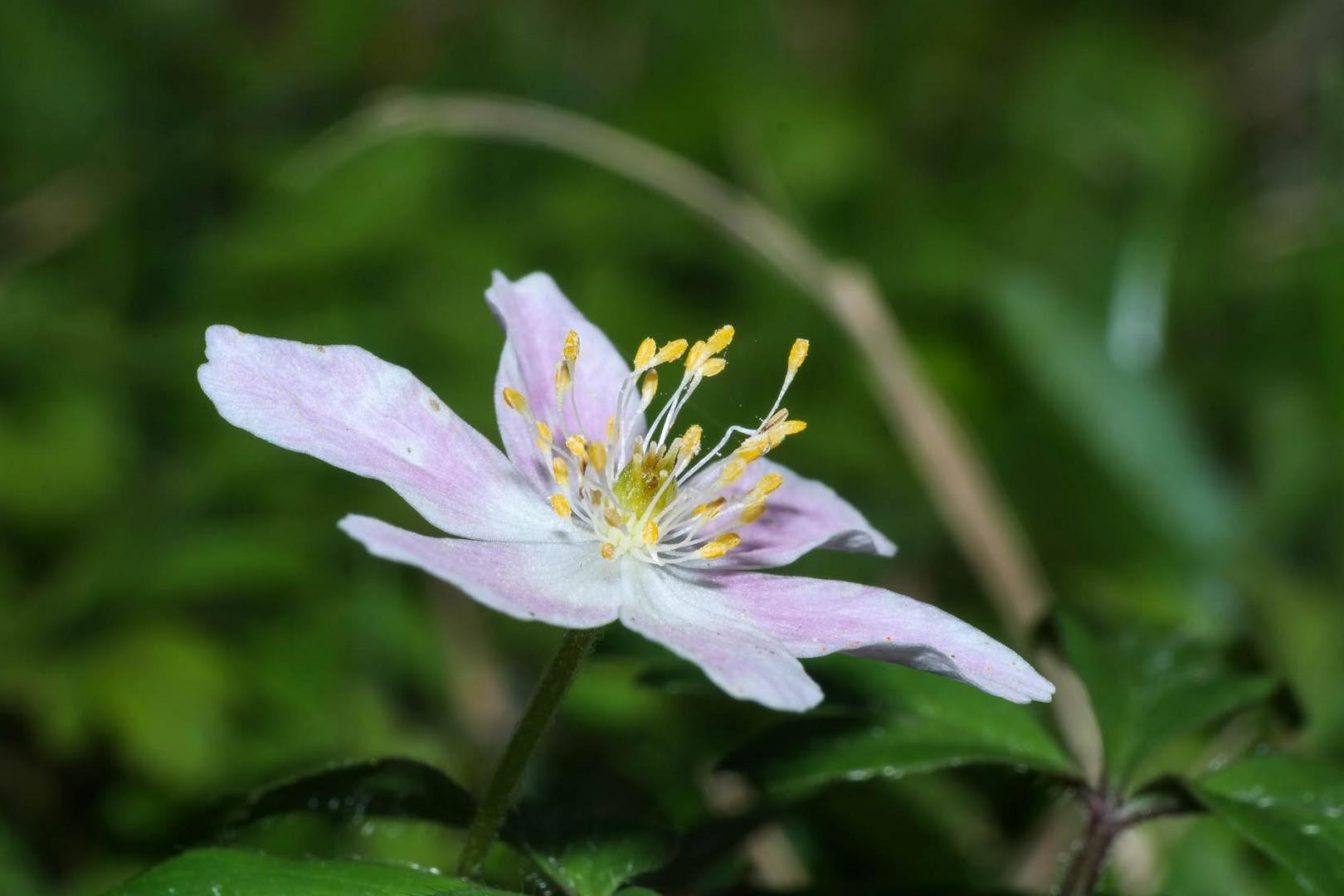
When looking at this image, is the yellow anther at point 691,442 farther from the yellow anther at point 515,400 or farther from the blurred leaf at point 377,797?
the blurred leaf at point 377,797

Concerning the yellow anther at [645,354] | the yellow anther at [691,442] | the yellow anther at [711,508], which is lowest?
the yellow anther at [711,508]

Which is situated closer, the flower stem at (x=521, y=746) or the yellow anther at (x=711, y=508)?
the flower stem at (x=521, y=746)

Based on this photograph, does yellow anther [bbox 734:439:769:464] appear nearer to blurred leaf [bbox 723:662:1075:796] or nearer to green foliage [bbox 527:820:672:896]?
blurred leaf [bbox 723:662:1075:796]

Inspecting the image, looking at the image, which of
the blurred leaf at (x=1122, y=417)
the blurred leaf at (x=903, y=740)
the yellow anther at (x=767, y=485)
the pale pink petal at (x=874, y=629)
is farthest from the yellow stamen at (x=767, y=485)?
the blurred leaf at (x=1122, y=417)

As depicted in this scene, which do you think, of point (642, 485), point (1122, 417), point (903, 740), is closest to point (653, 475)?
point (642, 485)

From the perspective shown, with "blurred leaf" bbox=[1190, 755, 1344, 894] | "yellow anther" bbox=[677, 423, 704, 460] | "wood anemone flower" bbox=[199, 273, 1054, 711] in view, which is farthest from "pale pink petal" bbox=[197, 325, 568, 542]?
"blurred leaf" bbox=[1190, 755, 1344, 894]

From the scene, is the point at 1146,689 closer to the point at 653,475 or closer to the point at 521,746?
the point at 653,475

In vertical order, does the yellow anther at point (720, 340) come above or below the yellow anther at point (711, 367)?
above
